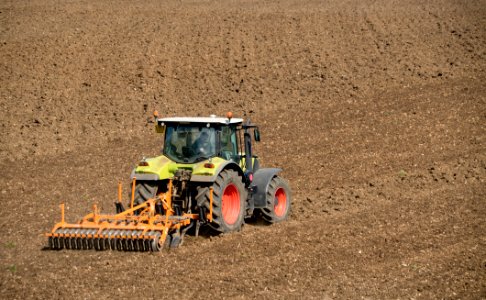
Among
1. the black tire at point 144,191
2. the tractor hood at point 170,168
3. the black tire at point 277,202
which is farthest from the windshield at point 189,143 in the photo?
the black tire at point 277,202

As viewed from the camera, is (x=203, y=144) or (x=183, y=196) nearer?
(x=183, y=196)

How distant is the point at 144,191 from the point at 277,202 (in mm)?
2887

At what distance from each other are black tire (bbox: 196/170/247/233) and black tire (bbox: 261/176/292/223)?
74 centimetres

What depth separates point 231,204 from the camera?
467 inches

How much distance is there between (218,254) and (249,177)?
2.55m

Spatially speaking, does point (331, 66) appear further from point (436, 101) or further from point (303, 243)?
point (303, 243)

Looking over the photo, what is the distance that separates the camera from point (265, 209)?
496 inches

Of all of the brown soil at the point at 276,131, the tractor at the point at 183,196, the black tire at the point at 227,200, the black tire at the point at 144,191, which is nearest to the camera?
the brown soil at the point at 276,131

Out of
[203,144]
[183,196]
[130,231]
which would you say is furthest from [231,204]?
[130,231]

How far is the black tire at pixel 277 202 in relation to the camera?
12617 mm

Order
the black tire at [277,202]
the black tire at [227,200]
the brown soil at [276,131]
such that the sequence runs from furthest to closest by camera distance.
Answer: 1. the black tire at [277,202]
2. the black tire at [227,200]
3. the brown soil at [276,131]

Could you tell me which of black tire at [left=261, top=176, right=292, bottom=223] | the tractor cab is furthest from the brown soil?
the tractor cab

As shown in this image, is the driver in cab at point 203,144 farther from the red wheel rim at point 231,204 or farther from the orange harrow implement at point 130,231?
the orange harrow implement at point 130,231

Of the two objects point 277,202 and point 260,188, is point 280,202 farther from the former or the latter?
point 260,188
